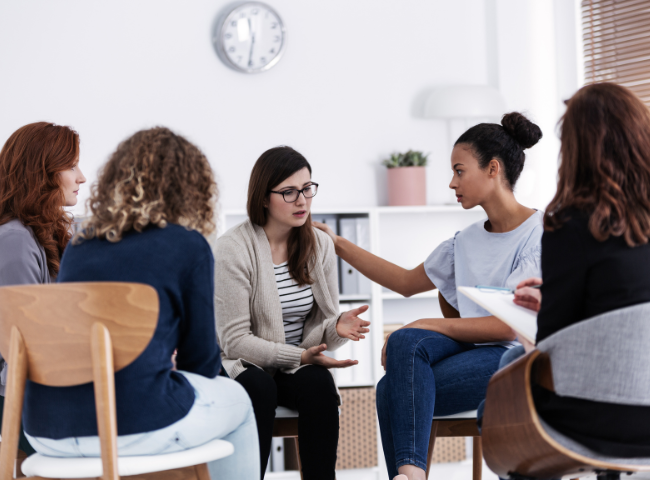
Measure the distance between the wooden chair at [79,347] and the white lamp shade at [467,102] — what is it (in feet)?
7.61

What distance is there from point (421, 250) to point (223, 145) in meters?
1.23

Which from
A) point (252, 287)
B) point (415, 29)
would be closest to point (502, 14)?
point (415, 29)

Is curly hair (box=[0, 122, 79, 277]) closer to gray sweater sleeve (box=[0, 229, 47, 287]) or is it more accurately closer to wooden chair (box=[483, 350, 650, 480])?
gray sweater sleeve (box=[0, 229, 47, 287])

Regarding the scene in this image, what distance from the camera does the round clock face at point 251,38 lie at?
3.16 m

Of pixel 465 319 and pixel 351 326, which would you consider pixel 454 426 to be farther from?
pixel 351 326

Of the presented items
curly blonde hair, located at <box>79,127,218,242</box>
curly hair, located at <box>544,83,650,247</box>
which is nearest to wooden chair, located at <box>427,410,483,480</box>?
curly hair, located at <box>544,83,650,247</box>

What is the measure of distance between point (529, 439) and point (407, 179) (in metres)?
2.11

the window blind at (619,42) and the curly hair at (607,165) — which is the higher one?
the window blind at (619,42)

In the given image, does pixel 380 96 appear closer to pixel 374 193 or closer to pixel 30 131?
pixel 374 193

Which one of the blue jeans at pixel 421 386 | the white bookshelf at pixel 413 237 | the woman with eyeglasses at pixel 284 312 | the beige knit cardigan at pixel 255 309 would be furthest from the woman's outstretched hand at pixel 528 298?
the white bookshelf at pixel 413 237

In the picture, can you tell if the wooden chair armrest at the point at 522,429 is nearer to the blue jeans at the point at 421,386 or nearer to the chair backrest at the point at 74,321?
the blue jeans at the point at 421,386

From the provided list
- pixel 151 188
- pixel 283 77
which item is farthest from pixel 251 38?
pixel 151 188

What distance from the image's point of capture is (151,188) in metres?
1.30

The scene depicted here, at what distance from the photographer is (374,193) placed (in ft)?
10.9
